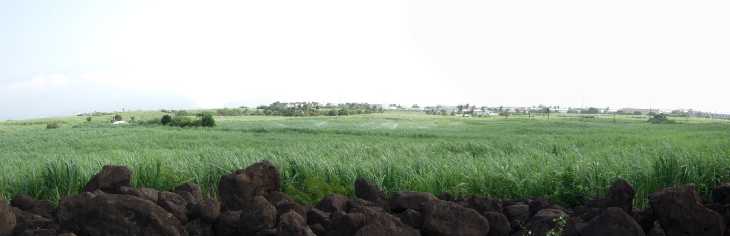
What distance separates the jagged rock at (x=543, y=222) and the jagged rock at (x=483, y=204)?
1.12ft

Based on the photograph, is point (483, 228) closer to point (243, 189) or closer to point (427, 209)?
point (427, 209)

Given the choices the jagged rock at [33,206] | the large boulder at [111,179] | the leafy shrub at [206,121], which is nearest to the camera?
the jagged rock at [33,206]

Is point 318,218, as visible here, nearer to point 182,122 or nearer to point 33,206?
point 33,206

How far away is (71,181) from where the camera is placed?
18.3ft

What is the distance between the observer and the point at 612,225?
10.1ft

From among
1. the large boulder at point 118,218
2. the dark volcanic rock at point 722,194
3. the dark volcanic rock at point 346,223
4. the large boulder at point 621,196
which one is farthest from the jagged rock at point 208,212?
the dark volcanic rock at point 722,194

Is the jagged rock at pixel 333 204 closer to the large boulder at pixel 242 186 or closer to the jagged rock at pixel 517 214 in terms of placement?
the large boulder at pixel 242 186

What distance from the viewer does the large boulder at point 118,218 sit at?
3.31 m

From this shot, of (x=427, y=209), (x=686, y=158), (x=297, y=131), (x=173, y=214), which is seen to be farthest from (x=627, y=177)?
(x=297, y=131)

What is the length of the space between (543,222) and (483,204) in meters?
0.57

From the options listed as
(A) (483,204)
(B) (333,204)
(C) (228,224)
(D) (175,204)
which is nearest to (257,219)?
(C) (228,224)

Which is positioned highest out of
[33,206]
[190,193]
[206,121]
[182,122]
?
[190,193]

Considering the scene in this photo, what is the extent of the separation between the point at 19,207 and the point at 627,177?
487 centimetres

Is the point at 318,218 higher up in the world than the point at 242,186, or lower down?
lower down
